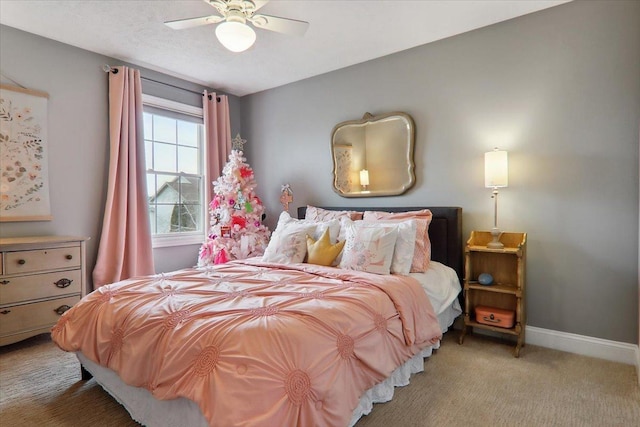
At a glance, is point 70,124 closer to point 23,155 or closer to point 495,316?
point 23,155

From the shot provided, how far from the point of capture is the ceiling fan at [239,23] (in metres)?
2.21

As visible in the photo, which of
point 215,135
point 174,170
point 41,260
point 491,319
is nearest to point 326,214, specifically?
point 491,319

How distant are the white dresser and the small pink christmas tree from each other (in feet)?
4.21

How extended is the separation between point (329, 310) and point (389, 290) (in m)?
0.58

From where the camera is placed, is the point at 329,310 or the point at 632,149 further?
the point at 632,149

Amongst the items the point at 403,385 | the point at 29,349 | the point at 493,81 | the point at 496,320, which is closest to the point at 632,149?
the point at 493,81

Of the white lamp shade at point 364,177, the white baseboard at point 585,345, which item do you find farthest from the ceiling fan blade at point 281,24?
the white baseboard at point 585,345

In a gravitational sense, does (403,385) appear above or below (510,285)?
below

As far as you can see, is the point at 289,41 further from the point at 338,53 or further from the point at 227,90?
the point at 227,90

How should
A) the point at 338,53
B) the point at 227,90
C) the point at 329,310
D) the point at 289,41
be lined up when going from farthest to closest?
the point at 227,90 < the point at 338,53 < the point at 289,41 < the point at 329,310

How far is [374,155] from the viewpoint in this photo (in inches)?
144

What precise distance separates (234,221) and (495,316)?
2.75 metres

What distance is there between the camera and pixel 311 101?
4.19m

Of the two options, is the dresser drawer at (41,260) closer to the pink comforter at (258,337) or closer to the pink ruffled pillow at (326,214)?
the pink comforter at (258,337)
